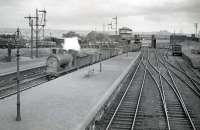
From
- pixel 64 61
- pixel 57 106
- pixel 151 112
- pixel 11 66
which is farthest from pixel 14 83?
pixel 151 112

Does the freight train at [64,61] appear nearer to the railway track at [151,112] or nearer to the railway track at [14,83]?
the railway track at [14,83]

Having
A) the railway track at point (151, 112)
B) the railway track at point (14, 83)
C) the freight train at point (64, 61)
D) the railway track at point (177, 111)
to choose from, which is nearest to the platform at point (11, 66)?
the railway track at point (14, 83)

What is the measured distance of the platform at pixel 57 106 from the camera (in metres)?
12.2

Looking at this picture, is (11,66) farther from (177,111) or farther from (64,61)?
(177,111)

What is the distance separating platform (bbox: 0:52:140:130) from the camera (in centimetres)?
1223

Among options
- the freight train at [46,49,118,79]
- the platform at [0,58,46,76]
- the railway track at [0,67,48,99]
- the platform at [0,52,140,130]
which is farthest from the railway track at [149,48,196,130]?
the platform at [0,58,46,76]

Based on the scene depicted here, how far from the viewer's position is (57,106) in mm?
15500

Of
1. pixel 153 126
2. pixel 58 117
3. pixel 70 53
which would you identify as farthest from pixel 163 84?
pixel 58 117

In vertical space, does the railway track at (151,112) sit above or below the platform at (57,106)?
below

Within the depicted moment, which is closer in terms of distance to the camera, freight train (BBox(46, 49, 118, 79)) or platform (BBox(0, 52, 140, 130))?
platform (BBox(0, 52, 140, 130))

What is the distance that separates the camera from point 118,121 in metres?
14.6

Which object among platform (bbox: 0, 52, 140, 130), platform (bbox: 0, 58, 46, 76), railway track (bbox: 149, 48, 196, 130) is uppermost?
platform (bbox: 0, 58, 46, 76)

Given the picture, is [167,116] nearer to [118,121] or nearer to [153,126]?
[153,126]

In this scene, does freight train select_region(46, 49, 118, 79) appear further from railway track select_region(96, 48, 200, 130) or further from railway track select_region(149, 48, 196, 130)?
A: railway track select_region(149, 48, 196, 130)
